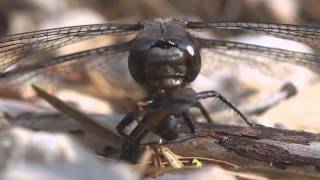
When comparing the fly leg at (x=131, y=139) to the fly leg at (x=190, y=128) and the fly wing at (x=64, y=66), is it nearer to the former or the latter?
the fly leg at (x=190, y=128)

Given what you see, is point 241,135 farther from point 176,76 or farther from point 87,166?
point 87,166

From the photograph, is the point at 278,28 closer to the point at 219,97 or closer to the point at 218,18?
the point at 219,97

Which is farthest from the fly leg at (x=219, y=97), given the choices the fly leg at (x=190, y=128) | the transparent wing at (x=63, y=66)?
the transparent wing at (x=63, y=66)

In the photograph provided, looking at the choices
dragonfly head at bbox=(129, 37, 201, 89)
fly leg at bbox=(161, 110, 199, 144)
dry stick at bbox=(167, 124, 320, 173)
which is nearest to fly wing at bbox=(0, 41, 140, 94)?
dragonfly head at bbox=(129, 37, 201, 89)

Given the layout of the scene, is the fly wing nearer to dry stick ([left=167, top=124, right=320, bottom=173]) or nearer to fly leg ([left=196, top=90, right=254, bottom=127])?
fly leg ([left=196, top=90, right=254, bottom=127])

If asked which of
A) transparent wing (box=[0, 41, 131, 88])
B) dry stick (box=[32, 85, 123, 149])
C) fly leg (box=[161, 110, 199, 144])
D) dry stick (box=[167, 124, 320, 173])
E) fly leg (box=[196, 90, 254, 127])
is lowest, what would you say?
dry stick (box=[167, 124, 320, 173])

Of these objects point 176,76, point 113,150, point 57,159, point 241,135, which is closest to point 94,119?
point 113,150
